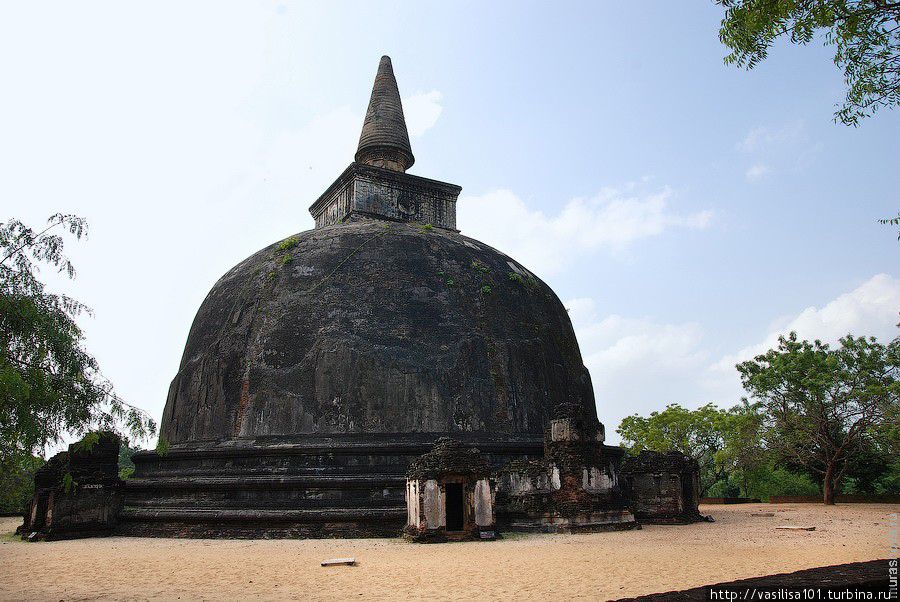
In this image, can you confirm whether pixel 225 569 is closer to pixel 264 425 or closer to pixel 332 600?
pixel 332 600

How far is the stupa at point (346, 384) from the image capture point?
1243 centimetres

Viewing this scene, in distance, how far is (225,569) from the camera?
8.02 m

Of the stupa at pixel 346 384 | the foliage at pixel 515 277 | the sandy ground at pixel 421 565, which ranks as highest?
the foliage at pixel 515 277

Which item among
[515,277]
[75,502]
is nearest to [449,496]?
[515,277]

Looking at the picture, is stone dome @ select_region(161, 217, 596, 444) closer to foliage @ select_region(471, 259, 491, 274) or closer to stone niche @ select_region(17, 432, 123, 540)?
foliage @ select_region(471, 259, 491, 274)

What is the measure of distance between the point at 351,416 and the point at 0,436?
7687mm

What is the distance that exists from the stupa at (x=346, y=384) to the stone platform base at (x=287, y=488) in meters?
0.03

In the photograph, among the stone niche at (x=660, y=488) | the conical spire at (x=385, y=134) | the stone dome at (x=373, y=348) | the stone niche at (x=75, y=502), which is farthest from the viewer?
the conical spire at (x=385, y=134)

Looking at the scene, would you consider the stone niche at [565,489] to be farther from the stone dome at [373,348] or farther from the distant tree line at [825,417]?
the distant tree line at [825,417]

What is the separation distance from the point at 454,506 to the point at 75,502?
23.0 ft

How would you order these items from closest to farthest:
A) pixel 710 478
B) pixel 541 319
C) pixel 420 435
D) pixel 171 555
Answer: pixel 171 555 → pixel 420 435 → pixel 541 319 → pixel 710 478

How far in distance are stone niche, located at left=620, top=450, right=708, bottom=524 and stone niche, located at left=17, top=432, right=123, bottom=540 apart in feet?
33.5

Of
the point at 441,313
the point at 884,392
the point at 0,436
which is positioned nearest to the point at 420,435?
the point at 441,313

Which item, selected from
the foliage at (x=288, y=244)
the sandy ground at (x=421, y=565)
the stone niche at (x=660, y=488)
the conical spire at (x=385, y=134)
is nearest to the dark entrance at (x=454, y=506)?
the sandy ground at (x=421, y=565)
